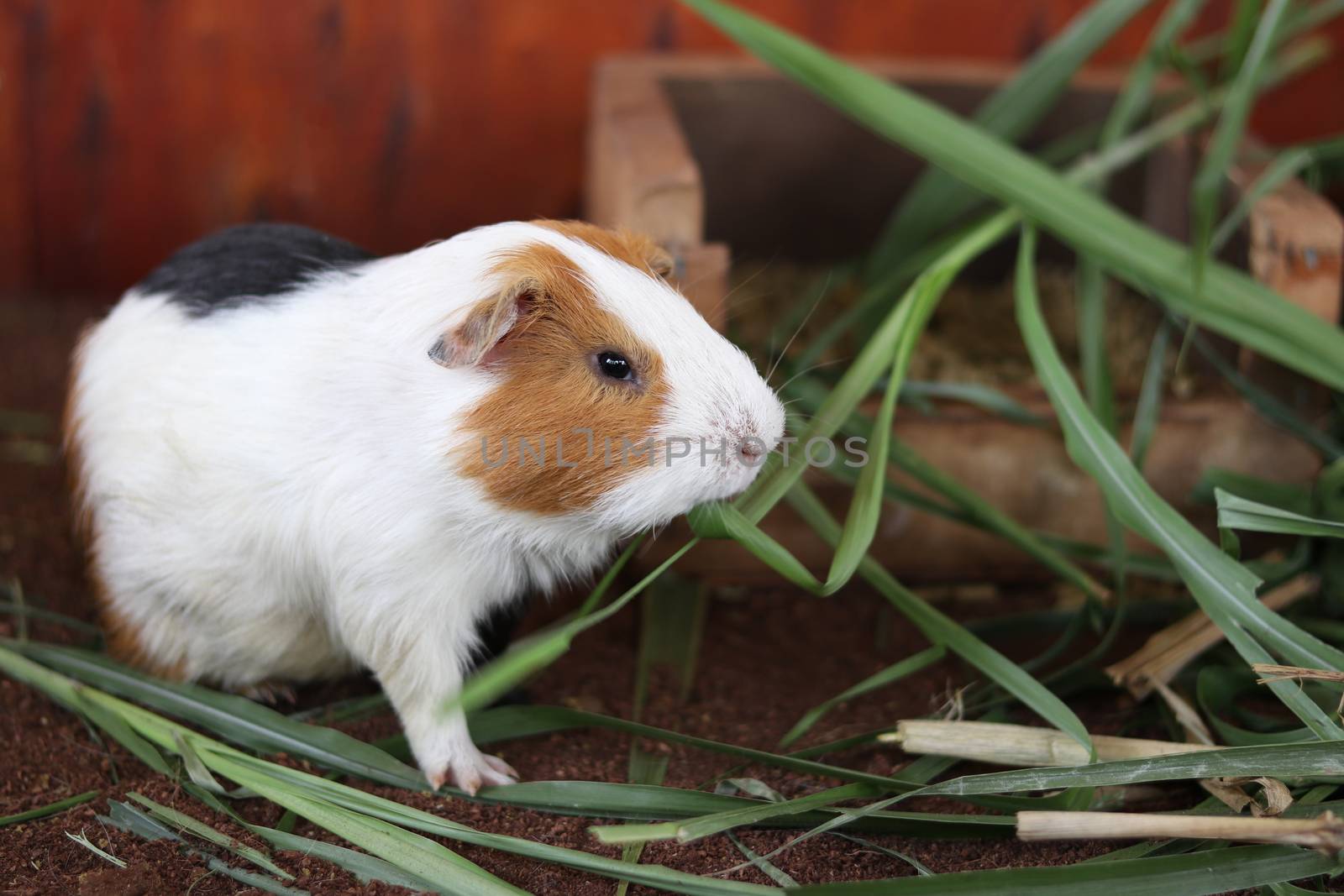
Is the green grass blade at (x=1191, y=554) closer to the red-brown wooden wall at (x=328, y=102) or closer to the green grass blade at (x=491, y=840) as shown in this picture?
the green grass blade at (x=491, y=840)

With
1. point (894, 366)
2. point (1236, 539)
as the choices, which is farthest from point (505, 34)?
point (1236, 539)

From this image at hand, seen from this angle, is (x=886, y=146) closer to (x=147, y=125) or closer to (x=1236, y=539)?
(x=1236, y=539)

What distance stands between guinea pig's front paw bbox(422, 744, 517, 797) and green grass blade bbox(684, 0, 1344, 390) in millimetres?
1376

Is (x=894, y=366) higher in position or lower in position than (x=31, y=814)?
higher

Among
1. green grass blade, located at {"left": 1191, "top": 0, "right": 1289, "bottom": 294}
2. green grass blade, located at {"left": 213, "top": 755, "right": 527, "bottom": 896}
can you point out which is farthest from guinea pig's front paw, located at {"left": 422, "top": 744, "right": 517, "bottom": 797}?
green grass blade, located at {"left": 1191, "top": 0, "right": 1289, "bottom": 294}

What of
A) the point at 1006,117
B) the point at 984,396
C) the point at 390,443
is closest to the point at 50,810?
the point at 390,443

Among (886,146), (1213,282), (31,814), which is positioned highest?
(1213,282)

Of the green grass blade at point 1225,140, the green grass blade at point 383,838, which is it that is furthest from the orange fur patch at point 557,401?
the green grass blade at point 1225,140

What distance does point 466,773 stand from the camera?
7.07 feet

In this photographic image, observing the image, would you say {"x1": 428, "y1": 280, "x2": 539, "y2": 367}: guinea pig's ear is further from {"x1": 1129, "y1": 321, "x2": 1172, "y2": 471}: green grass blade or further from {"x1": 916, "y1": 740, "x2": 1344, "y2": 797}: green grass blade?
{"x1": 1129, "y1": 321, "x2": 1172, "y2": 471}: green grass blade

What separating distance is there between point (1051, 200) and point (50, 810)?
6.69ft

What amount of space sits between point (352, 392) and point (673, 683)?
3.13 ft

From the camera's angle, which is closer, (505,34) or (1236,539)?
(1236,539)

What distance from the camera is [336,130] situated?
12.7 feet
